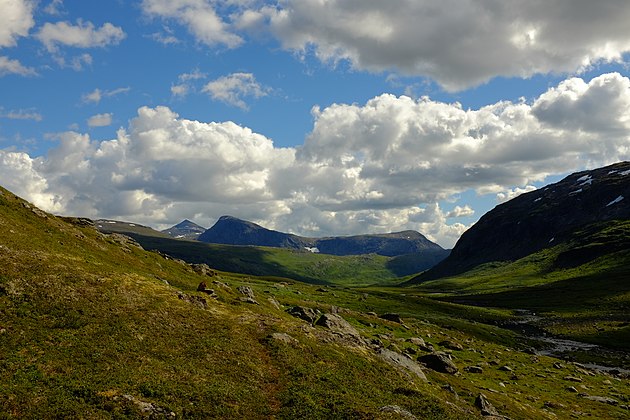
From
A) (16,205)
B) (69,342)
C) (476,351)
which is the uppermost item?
(16,205)

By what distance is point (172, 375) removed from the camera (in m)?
34.9

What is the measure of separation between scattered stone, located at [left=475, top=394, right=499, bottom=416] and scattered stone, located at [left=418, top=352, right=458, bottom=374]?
14.0 meters

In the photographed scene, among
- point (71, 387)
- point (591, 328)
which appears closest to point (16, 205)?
point (71, 387)

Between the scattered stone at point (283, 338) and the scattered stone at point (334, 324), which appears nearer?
the scattered stone at point (283, 338)

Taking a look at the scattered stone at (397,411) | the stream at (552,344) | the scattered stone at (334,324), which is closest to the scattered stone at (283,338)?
the scattered stone at (397,411)

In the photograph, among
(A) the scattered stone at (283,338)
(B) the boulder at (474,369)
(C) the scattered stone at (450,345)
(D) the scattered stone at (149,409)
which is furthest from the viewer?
(C) the scattered stone at (450,345)

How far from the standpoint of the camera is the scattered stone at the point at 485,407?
43.1m

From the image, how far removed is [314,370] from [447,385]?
697 inches

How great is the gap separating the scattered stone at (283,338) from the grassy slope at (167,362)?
2.84 feet

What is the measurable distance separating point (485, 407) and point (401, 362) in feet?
35.3

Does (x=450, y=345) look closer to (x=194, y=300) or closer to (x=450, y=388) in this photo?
(x=450, y=388)

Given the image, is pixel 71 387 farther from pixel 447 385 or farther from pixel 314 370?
pixel 447 385

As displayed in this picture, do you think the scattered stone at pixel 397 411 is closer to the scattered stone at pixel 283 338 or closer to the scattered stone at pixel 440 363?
the scattered stone at pixel 283 338

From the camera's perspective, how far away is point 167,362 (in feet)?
121
